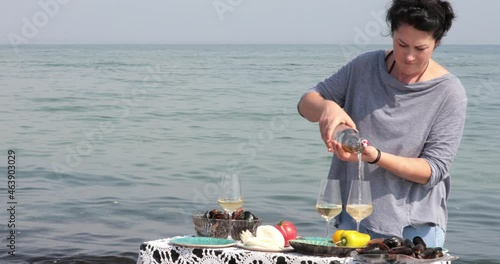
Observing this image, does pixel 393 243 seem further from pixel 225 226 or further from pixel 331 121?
pixel 225 226

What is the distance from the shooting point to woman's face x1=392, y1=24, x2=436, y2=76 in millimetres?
4031

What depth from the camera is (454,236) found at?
10.4 m

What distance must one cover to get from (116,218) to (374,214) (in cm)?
712

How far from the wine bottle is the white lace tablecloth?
0.46 meters

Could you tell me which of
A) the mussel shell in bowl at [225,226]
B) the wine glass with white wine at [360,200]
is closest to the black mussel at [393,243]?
the wine glass with white wine at [360,200]

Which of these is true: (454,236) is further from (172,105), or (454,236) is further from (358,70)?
(172,105)

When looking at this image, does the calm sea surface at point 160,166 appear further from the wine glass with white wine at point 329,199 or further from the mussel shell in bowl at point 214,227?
the wine glass with white wine at point 329,199

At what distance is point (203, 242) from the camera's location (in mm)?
4320

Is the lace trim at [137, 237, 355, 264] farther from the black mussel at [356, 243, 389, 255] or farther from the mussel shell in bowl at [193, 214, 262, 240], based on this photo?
the mussel shell in bowl at [193, 214, 262, 240]

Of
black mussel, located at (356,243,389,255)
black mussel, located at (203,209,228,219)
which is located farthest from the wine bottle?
black mussel, located at (203,209,228,219)

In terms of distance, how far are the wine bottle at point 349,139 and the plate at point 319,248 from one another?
1.35 ft

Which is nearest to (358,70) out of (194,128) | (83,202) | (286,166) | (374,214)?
(374,214)

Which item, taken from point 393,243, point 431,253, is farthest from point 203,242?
point 431,253

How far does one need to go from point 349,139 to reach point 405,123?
1.19 feet
